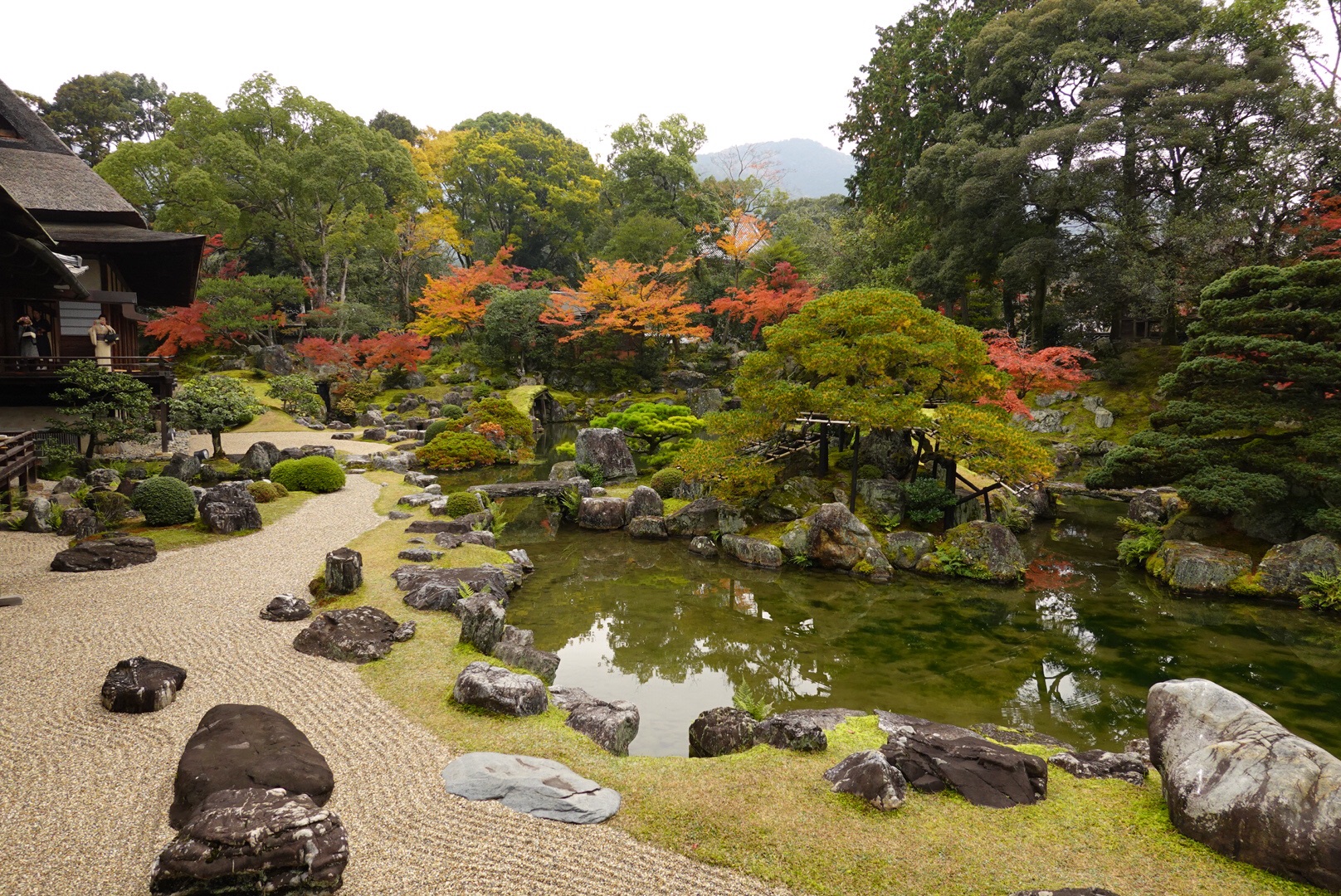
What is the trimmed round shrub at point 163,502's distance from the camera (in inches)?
449

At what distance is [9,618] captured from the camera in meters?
7.21

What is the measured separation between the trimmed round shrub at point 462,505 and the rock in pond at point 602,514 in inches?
96.6

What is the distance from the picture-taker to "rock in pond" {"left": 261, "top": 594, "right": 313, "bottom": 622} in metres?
7.77

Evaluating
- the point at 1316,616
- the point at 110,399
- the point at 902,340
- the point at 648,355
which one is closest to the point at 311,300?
the point at 648,355

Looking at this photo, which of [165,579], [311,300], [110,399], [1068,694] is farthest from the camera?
[311,300]

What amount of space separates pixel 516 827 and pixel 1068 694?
685cm

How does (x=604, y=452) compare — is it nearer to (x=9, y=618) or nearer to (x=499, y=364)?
(x=9, y=618)

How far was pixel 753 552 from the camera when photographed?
12.7 meters

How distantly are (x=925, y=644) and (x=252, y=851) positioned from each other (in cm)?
810

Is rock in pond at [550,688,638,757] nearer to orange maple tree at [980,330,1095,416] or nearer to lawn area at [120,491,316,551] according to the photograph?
lawn area at [120,491,316,551]

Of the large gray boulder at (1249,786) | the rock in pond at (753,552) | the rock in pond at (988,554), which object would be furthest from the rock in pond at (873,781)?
the rock in pond at (988,554)

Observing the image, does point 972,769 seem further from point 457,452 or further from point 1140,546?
point 457,452

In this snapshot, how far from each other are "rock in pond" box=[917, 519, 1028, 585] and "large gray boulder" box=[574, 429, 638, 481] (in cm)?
866

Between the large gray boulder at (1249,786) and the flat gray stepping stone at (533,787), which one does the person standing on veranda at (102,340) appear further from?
the large gray boulder at (1249,786)
